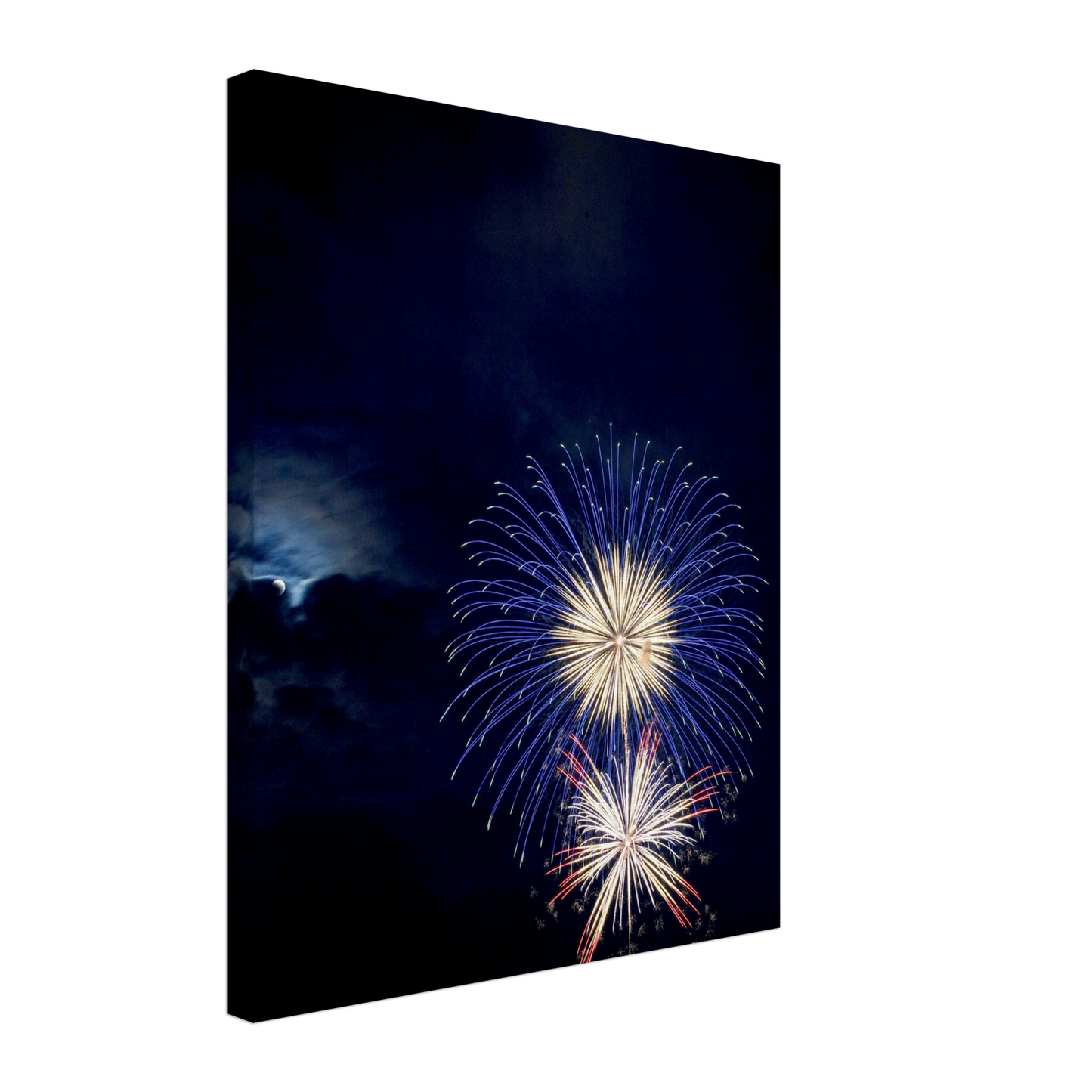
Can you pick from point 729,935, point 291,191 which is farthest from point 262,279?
point 729,935

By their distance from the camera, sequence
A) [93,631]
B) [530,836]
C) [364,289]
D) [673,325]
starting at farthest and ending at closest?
1. [673,325]
2. [530,836]
3. [364,289]
4. [93,631]

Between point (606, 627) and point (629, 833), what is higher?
point (606, 627)

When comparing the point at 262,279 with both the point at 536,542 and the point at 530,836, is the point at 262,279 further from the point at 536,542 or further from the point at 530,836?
the point at 530,836

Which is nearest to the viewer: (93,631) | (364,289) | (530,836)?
(93,631)

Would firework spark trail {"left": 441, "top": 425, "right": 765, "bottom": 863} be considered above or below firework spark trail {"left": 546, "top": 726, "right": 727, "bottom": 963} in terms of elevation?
above
